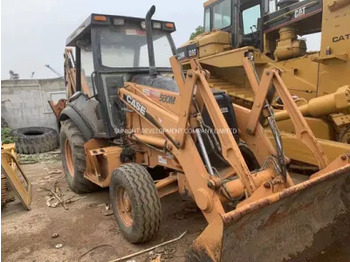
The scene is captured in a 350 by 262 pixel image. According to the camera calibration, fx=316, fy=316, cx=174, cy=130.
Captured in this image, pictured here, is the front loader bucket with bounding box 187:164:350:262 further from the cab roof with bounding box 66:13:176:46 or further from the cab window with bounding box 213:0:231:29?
the cab window with bounding box 213:0:231:29

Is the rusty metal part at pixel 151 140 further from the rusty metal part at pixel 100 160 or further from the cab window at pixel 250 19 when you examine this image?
the cab window at pixel 250 19

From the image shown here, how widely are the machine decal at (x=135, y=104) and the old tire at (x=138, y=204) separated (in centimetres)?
67

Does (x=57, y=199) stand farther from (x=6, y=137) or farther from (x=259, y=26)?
(x=6, y=137)

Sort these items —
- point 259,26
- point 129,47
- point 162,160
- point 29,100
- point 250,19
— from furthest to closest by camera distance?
point 29,100
point 250,19
point 259,26
point 129,47
point 162,160

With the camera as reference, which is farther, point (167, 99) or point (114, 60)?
point (114, 60)

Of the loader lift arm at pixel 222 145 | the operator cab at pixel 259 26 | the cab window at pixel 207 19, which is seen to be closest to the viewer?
the loader lift arm at pixel 222 145

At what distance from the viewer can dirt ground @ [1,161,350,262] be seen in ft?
10.3

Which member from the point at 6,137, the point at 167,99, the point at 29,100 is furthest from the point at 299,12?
the point at 29,100

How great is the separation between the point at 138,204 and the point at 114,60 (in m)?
2.12

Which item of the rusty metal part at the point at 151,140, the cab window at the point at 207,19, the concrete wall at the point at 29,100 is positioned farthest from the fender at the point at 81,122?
the concrete wall at the point at 29,100

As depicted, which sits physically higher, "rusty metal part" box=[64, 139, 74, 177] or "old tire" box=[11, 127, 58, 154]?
"rusty metal part" box=[64, 139, 74, 177]

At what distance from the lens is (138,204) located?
9.96 feet

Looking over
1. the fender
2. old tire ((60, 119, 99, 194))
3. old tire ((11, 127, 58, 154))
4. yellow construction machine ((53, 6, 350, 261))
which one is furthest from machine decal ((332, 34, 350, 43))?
old tire ((11, 127, 58, 154))

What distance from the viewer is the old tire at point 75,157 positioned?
4570 mm
